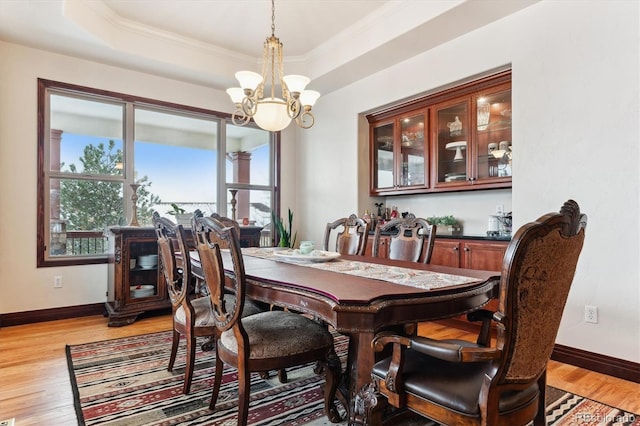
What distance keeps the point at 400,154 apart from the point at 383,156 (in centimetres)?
28

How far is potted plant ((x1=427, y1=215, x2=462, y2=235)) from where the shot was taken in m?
3.87

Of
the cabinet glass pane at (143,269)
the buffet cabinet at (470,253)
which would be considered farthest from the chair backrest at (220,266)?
the cabinet glass pane at (143,269)

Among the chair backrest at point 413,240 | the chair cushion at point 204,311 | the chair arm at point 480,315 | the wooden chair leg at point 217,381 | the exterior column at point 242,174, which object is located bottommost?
the wooden chair leg at point 217,381

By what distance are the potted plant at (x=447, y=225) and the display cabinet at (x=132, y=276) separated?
292cm

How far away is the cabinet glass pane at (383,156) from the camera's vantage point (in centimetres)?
443

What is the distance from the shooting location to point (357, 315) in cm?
131

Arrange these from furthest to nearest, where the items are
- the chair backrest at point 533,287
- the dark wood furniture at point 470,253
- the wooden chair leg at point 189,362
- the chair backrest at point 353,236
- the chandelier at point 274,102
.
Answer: the dark wood furniture at point 470,253, the chair backrest at point 353,236, the chandelier at point 274,102, the wooden chair leg at point 189,362, the chair backrest at point 533,287

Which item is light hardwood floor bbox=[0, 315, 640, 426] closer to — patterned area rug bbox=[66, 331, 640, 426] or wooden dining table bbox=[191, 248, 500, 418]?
patterned area rug bbox=[66, 331, 640, 426]

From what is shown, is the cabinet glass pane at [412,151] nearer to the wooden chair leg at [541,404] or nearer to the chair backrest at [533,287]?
the wooden chair leg at [541,404]

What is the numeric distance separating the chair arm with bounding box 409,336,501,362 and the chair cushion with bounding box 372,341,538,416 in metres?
0.06

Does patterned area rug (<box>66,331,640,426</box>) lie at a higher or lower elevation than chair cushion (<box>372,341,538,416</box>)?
lower

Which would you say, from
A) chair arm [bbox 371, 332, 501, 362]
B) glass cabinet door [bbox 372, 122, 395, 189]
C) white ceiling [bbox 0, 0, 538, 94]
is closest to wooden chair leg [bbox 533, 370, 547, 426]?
chair arm [bbox 371, 332, 501, 362]

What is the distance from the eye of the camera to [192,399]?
2117 mm

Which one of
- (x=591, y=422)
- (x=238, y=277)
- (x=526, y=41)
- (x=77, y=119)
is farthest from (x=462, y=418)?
(x=77, y=119)
